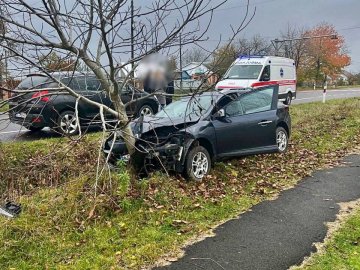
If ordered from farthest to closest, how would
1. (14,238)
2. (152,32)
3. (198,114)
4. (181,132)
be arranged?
(198,114) → (181,132) → (152,32) → (14,238)

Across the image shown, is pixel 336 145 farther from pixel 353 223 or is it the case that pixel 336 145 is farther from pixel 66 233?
pixel 66 233

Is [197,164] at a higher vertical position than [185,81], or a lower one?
lower

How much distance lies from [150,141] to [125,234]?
87.4 inches

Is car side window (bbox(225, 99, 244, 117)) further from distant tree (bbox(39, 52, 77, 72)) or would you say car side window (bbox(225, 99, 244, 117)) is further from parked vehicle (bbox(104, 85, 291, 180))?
distant tree (bbox(39, 52, 77, 72))

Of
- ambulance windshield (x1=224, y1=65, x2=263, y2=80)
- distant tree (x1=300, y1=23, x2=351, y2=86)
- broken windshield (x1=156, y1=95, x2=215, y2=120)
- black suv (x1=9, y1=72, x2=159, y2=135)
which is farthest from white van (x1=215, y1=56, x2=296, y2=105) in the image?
distant tree (x1=300, y1=23, x2=351, y2=86)

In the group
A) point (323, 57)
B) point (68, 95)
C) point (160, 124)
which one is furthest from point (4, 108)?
point (323, 57)

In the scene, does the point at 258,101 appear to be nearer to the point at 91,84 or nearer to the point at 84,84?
the point at 91,84

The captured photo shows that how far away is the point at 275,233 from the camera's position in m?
4.74

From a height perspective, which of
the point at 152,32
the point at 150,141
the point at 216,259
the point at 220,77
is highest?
the point at 152,32

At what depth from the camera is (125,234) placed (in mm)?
4750

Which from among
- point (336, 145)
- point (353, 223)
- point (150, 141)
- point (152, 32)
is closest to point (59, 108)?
point (150, 141)

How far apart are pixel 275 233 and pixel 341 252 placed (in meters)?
0.79

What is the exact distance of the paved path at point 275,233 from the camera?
406 centimetres

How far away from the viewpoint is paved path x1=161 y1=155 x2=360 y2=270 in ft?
13.3
